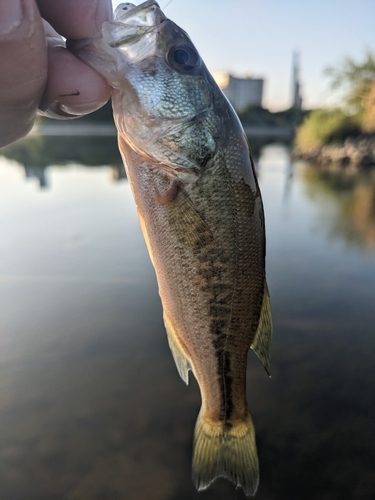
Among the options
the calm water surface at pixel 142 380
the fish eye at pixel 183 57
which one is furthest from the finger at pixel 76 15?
the calm water surface at pixel 142 380

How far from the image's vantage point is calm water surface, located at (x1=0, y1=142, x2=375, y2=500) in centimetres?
289

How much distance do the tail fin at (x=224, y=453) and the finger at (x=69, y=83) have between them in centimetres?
168

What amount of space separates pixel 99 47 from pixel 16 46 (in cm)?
36

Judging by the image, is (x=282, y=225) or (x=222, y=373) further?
(x=282, y=225)

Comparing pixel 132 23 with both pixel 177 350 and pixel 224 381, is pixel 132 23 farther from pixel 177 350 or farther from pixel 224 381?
pixel 224 381

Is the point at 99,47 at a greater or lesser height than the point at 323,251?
greater

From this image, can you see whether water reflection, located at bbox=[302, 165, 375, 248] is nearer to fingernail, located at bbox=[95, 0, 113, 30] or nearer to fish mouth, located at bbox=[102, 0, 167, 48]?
fish mouth, located at bbox=[102, 0, 167, 48]

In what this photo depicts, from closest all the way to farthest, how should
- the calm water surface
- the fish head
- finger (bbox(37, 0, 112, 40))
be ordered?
finger (bbox(37, 0, 112, 40)), the fish head, the calm water surface

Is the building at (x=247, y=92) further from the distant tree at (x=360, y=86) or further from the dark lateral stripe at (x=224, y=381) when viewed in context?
the dark lateral stripe at (x=224, y=381)

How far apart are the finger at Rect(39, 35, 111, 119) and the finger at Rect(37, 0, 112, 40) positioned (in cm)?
8

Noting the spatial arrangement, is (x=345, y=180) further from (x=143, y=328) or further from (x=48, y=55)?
(x=48, y=55)

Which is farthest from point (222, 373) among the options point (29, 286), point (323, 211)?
point (323, 211)

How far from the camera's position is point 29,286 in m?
5.69

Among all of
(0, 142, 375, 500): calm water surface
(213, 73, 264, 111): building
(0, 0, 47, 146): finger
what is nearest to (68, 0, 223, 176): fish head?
(0, 0, 47, 146): finger
